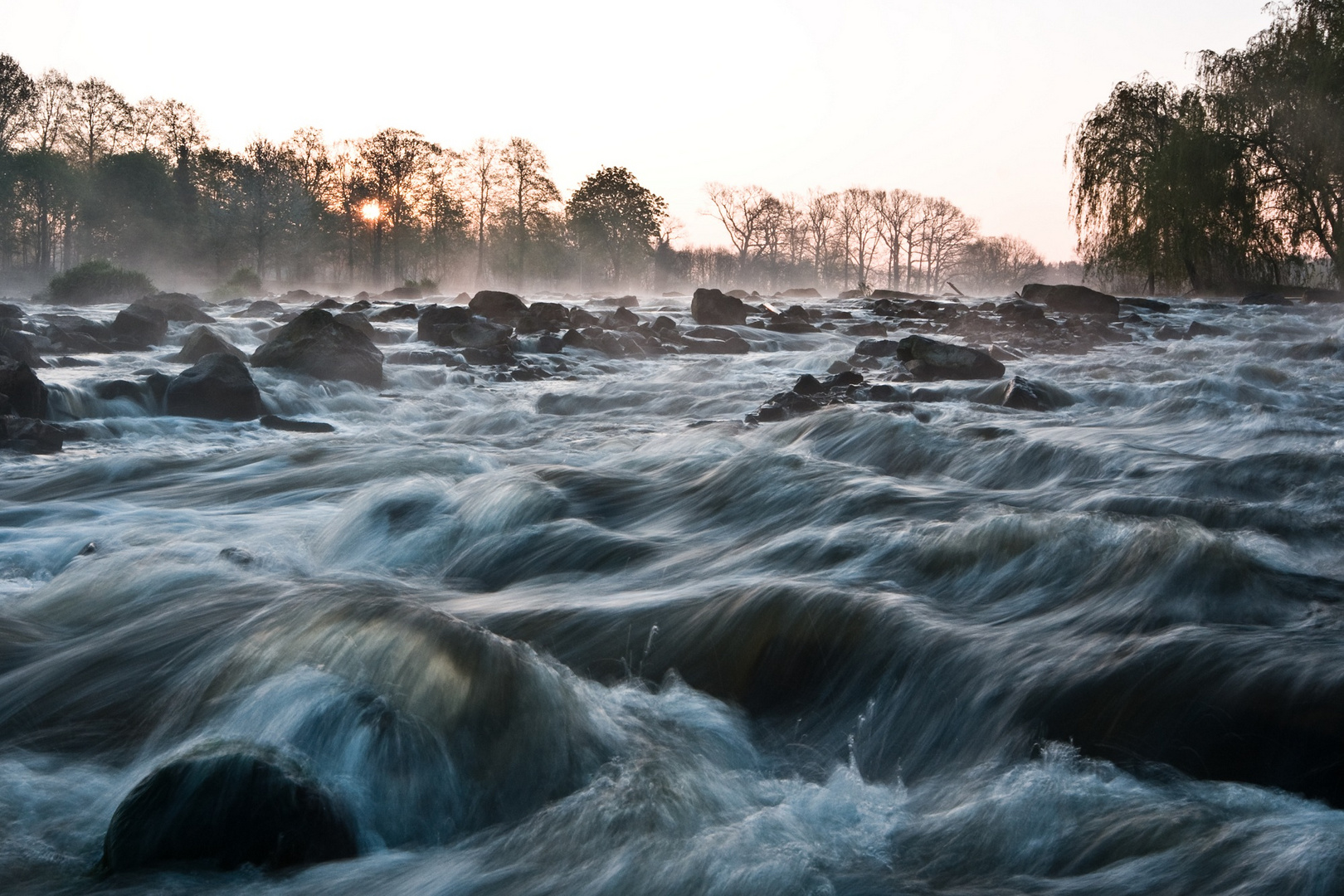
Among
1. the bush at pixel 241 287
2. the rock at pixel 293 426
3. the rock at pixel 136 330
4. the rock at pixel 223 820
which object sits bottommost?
the rock at pixel 223 820

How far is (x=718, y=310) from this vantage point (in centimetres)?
2234

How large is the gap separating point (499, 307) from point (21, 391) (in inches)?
476

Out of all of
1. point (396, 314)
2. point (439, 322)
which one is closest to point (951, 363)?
point (439, 322)

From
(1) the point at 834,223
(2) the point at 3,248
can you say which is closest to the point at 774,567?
(2) the point at 3,248

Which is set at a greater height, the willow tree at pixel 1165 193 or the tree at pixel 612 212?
the tree at pixel 612 212

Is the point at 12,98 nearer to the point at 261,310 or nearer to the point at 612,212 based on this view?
the point at 261,310

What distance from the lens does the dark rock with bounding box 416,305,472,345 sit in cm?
1736

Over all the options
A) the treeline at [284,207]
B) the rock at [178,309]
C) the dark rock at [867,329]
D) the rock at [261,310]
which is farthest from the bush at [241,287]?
the dark rock at [867,329]

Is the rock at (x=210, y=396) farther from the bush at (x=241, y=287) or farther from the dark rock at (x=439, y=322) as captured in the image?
the bush at (x=241, y=287)

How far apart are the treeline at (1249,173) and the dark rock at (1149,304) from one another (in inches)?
133

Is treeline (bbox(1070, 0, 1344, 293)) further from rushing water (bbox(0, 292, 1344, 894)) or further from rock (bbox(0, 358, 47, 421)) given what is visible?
rock (bbox(0, 358, 47, 421))

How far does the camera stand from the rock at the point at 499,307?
67.3 ft

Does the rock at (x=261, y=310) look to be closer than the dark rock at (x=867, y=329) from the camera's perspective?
No

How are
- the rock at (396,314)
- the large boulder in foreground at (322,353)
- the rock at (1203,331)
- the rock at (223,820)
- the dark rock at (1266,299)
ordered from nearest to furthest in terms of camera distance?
the rock at (223,820) → the large boulder in foreground at (322,353) → the rock at (1203,331) → the rock at (396,314) → the dark rock at (1266,299)
